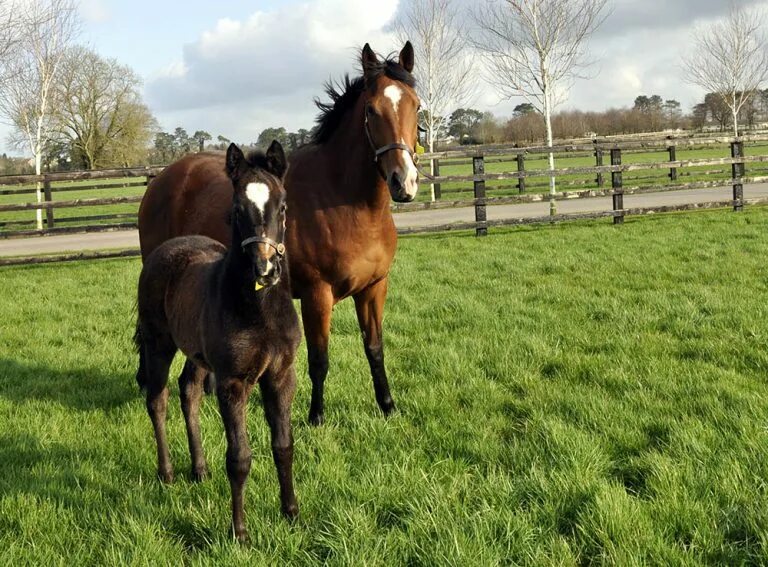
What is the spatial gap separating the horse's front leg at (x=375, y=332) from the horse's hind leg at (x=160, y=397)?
4.55 ft

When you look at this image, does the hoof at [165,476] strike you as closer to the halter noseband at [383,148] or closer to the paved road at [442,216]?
the halter noseband at [383,148]

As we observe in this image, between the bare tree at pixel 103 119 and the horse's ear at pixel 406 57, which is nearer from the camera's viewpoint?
the horse's ear at pixel 406 57

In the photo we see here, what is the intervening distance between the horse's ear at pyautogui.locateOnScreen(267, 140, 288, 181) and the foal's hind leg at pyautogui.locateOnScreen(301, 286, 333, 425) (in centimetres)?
144

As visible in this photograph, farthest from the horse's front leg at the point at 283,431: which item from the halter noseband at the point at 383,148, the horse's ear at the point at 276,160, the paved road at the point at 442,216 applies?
the paved road at the point at 442,216

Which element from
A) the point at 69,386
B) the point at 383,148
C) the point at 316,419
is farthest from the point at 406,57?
the point at 69,386

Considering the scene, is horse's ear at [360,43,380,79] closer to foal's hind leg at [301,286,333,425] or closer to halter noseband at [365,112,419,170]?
halter noseband at [365,112,419,170]

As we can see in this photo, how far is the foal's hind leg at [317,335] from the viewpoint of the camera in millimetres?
A: 3889

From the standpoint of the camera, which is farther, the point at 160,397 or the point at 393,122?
the point at 393,122

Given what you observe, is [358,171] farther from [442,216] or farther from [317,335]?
[442,216]

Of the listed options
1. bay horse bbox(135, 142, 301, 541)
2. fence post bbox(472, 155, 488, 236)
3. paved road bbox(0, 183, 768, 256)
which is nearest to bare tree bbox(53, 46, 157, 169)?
paved road bbox(0, 183, 768, 256)

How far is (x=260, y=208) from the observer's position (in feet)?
7.74

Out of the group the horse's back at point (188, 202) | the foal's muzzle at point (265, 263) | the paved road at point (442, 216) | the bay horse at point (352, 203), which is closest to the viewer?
the foal's muzzle at point (265, 263)

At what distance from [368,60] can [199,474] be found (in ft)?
9.25

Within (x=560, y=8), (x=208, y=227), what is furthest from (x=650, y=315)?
(x=560, y=8)
